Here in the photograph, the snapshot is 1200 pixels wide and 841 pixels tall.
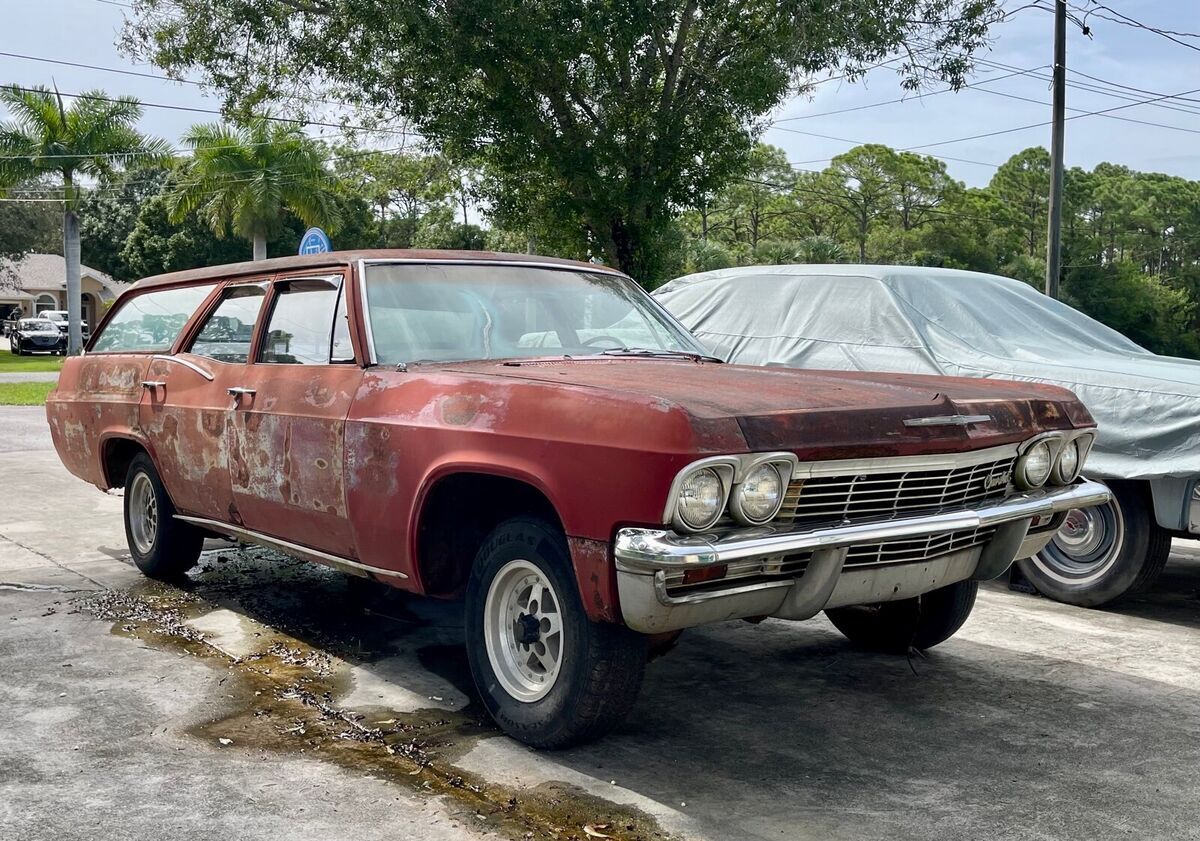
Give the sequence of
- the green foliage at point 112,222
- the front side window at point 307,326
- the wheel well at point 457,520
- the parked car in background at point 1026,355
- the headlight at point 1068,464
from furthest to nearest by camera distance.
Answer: the green foliage at point 112,222
the parked car in background at point 1026,355
the front side window at point 307,326
the headlight at point 1068,464
the wheel well at point 457,520

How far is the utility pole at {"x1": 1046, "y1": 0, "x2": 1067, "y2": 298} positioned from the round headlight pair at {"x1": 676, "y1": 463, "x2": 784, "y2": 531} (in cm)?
1690

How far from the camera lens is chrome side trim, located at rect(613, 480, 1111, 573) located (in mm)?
3285

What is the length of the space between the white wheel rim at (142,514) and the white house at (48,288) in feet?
208

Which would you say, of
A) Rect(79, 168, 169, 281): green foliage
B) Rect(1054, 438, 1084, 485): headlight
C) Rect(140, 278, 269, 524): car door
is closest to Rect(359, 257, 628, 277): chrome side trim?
Rect(140, 278, 269, 524): car door

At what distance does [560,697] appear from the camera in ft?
12.5

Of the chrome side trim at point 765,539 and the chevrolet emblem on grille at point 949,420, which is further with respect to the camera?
the chevrolet emblem on grille at point 949,420

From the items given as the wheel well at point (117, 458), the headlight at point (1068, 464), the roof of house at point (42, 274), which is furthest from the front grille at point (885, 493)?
the roof of house at point (42, 274)

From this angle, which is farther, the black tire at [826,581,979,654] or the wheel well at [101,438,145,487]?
the wheel well at [101,438,145,487]

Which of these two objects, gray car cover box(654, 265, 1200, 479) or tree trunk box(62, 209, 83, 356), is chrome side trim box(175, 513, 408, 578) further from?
tree trunk box(62, 209, 83, 356)

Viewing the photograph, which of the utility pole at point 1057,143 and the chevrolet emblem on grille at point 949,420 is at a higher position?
the utility pole at point 1057,143

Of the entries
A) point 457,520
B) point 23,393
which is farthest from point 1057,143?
point 23,393

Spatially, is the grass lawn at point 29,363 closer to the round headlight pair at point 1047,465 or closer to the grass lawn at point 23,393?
the grass lawn at point 23,393

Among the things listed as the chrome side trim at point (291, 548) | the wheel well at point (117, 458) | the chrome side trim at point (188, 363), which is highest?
the chrome side trim at point (188, 363)

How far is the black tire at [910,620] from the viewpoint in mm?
5027
